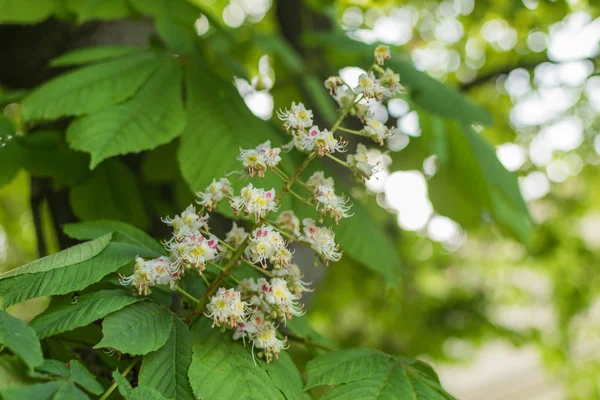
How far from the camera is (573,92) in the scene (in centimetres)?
334

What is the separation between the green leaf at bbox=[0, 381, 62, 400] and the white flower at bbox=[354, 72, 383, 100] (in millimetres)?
525

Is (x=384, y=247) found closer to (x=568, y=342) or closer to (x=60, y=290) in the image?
(x=60, y=290)

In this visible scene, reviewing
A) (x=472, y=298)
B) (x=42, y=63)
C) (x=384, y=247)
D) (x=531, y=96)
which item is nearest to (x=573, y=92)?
(x=531, y=96)

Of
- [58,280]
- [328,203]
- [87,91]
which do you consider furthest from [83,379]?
[87,91]

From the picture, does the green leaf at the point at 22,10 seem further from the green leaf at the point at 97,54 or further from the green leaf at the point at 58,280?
the green leaf at the point at 58,280

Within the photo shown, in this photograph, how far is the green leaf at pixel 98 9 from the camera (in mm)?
1143

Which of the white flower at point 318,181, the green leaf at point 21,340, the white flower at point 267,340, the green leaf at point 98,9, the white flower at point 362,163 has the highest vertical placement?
the green leaf at point 98,9

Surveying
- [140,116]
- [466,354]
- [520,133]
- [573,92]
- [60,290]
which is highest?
[573,92]

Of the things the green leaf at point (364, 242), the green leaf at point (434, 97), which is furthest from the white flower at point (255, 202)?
the green leaf at point (434, 97)

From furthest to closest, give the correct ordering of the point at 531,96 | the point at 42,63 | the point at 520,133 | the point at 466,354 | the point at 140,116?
the point at 466,354
the point at 520,133
the point at 531,96
the point at 42,63
the point at 140,116

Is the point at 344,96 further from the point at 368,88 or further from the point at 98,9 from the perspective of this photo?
the point at 98,9

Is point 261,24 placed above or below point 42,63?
above

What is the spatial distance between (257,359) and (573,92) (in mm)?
3304

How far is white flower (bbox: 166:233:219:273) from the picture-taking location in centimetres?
69
